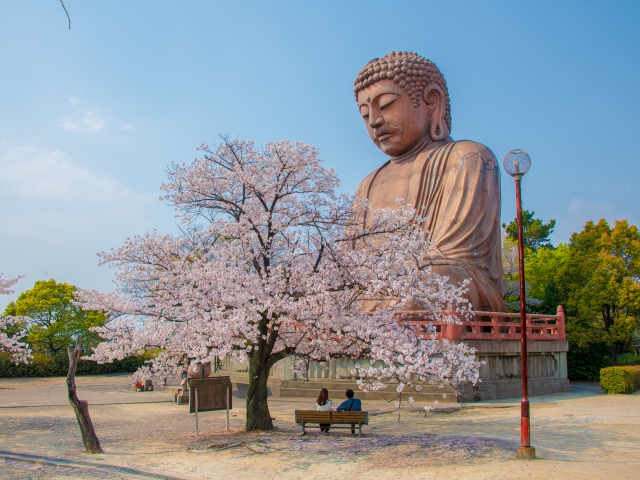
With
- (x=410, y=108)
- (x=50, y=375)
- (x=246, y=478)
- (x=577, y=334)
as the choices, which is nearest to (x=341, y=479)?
(x=246, y=478)

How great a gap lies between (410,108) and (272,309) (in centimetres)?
1514

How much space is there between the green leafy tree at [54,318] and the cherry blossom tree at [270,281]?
68.5 feet

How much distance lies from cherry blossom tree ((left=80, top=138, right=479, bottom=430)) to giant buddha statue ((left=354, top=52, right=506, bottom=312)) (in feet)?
26.6

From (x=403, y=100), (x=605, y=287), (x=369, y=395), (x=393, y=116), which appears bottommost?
(x=369, y=395)

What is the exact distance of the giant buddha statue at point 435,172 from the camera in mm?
20266

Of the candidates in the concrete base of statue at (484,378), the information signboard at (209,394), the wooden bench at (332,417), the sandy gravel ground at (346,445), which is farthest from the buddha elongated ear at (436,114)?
the wooden bench at (332,417)

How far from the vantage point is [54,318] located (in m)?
31.9

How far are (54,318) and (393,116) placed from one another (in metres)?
20.3

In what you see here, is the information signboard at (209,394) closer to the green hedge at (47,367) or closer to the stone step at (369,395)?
the stone step at (369,395)

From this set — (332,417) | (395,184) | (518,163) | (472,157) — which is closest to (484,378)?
(332,417)

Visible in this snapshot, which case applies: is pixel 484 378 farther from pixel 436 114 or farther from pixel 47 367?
pixel 47 367


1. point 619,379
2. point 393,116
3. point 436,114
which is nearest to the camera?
point 619,379

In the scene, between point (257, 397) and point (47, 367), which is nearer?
point (257, 397)

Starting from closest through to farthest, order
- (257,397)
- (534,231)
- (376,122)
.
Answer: (257,397), (376,122), (534,231)
